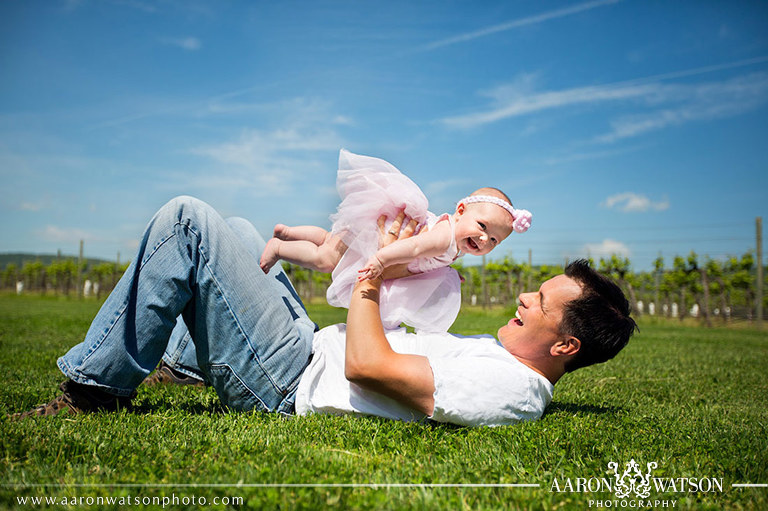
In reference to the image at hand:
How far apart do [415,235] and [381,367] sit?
0.92m

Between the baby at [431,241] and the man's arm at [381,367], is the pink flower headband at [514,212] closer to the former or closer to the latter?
the baby at [431,241]

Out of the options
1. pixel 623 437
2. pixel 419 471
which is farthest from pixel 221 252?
pixel 623 437

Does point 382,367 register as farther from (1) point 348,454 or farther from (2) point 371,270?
(2) point 371,270

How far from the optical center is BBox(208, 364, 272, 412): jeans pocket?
2.77m

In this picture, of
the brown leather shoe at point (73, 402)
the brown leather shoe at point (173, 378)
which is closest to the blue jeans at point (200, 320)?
the brown leather shoe at point (73, 402)

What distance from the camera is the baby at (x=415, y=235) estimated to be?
10.0 feet

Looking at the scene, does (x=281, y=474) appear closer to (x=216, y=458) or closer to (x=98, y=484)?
(x=216, y=458)

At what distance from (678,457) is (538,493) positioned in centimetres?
103

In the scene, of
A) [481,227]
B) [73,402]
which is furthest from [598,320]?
[73,402]

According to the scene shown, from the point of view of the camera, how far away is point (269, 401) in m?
2.90

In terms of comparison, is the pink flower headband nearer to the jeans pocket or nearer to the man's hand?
the man's hand

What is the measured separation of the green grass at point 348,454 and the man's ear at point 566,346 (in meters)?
0.42

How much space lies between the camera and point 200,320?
2719 millimetres

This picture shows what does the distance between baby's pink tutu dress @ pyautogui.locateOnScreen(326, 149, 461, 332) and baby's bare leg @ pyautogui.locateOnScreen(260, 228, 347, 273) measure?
0.47 ft
